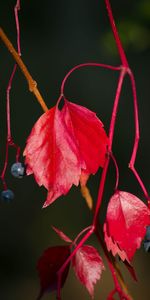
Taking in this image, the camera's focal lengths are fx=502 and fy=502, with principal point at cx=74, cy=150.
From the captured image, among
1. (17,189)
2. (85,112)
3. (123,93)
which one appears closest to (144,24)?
(123,93)

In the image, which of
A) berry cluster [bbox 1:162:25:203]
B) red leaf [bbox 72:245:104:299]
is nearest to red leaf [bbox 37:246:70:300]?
red leaf [bbox 72:245:104:299]

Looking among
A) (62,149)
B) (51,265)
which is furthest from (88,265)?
(62,149)

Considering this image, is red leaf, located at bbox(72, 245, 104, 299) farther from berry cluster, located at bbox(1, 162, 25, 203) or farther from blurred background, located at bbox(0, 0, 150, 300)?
blurred background, located at bbox(0, 0, 150, 300)

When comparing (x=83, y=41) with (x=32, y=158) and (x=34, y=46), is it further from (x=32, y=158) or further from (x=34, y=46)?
(x=32, y=158)

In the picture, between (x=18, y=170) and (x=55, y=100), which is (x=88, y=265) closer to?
(x=18, y=170)

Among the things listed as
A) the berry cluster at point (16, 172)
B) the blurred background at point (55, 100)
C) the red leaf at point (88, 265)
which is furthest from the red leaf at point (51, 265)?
A: the blurred background at point (55, 100)

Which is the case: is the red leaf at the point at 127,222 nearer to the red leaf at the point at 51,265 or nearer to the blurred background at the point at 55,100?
the red leaf at the point at 51,265
